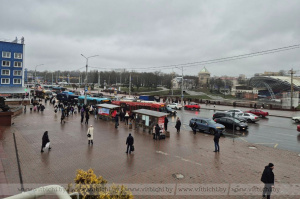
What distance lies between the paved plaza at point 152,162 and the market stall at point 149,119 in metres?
1.96

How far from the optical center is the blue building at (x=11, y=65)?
49500 millimetres

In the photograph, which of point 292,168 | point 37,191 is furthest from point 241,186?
point 37,191

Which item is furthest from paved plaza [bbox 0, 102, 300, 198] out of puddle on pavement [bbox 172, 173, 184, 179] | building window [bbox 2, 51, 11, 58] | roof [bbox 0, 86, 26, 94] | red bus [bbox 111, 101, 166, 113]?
building window [bbox 2, 51, 11, 58]

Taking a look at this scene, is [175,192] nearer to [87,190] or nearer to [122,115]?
[87,190]

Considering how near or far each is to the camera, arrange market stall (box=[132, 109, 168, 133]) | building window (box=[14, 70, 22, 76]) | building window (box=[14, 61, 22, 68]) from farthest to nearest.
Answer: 1. building window (box=[14, 70, 22, 76])
2. building window (box=[14, 61, 22, 68])
3. market stall (box=[132, 109, 168, 133])

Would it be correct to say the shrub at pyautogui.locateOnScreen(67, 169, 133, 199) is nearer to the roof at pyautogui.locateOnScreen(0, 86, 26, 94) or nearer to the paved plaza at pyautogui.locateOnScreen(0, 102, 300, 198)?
the paved plaza at pyautogui.locateOnScreen(0, 102, 300, 198)

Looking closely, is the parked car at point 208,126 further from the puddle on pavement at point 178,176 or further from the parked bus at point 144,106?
the puddle on pavement at point 178,176

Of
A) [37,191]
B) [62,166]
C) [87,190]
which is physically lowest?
[62,166]

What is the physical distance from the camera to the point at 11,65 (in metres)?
50.5

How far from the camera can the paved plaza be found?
9883 mm

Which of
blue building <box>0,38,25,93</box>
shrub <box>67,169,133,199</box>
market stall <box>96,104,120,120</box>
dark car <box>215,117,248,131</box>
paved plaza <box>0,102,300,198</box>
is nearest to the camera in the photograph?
shrub <box>67,169,133,199</box>

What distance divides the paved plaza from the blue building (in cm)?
3848

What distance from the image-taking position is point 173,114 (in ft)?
113

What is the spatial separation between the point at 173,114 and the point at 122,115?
10332 mm
